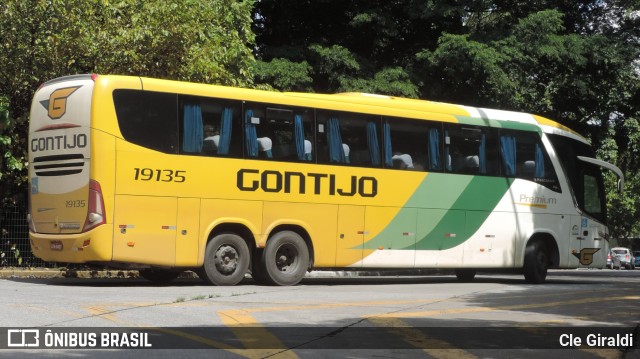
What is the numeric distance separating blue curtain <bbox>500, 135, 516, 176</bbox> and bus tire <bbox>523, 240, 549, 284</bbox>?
180cm

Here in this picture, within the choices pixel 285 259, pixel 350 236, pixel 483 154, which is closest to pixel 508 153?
pixel 483 154

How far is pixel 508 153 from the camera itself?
23.6 metres

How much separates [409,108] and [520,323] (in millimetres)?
9864

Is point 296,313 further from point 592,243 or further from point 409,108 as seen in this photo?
point 592,243

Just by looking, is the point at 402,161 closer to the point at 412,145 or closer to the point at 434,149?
the point at 412,145

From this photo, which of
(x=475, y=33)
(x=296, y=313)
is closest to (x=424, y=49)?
(x=475, y=33)

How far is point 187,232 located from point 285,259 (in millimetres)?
2266

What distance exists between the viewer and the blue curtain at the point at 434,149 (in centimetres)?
2227

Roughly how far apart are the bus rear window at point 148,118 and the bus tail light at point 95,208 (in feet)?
3.19

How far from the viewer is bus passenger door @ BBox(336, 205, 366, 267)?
21000 mm

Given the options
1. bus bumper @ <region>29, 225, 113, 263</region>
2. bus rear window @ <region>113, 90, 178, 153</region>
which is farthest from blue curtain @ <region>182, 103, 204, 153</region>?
bus bumper @ <region>29, 225, 113, 263</region>

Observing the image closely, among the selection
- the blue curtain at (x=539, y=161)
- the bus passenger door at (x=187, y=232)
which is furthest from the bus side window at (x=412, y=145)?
the bus passenger door at (x=187, y=232)

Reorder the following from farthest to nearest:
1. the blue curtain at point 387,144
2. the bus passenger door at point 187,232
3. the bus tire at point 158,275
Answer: the blue curtain at point 387,144 < the bus tire at point 158,275 < the bus passenger door at point 187,232
